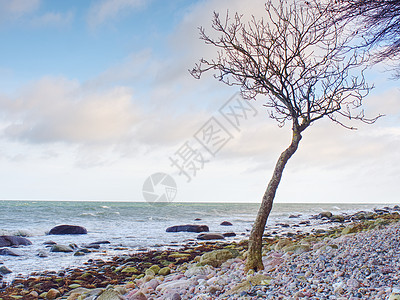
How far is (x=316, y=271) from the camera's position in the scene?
509 cm

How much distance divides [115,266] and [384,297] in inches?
319

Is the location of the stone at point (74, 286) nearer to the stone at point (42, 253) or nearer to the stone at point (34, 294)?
the stone at point (34, 294)

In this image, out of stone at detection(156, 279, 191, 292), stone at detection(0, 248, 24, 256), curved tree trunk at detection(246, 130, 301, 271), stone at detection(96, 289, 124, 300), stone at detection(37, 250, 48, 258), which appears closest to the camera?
stone at detection(96, 289, 124, 300)

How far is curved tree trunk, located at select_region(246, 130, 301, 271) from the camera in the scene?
620 centimetres

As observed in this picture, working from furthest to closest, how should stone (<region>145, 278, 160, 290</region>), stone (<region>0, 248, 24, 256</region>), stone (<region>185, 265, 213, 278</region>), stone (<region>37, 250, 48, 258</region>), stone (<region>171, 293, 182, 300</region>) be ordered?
stone (<region>0, 248, 24, 256</region>), stone (<region>37, 250, 48, 258</region>), stone (<region>185, 265, 213, 278</region>), stone (<region>145, 278, 160, 290</region>), stone (<region>171, 293, 182, 300</region>)

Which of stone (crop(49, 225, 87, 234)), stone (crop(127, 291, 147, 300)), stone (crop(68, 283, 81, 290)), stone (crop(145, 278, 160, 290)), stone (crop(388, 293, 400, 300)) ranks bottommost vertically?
stone (crop(49, 225, 87, 234))

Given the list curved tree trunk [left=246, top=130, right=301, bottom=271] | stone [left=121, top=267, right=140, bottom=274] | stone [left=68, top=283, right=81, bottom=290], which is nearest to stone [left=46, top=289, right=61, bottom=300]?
stone [left=68, top=283, right=81, bottom=290]

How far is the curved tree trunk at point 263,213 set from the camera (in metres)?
6.20

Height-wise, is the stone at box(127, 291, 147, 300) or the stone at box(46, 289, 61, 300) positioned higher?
the stone at box(127, 291, 147, 300)

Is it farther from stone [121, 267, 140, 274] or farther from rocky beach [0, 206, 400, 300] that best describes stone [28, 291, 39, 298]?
stone [121, 267, 140, 274]

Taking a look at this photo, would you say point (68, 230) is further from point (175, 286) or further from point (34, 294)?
point (175, 286)

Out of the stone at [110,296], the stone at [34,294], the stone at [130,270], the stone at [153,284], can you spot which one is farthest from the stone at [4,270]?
the stone at [110,296]

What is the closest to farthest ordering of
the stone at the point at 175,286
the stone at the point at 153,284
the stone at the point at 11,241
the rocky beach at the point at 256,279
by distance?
the rocky beach at the point at 256,279 → the stone at the point at 175,286 → the stone at the point at 153,284 → the stone at the point at 11,241

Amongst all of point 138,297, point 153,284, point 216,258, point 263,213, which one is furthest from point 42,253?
point 263,213
